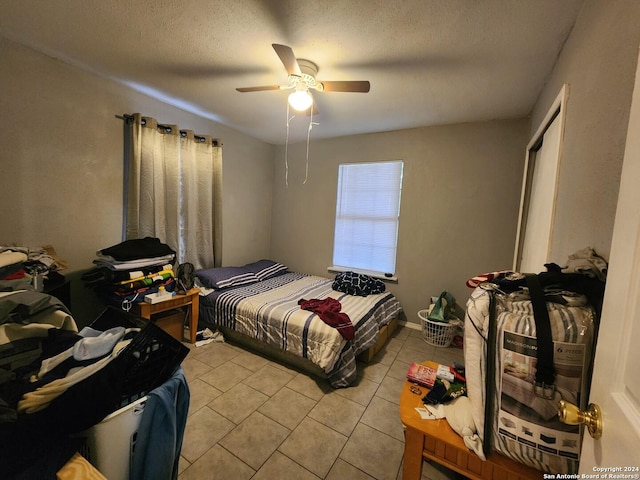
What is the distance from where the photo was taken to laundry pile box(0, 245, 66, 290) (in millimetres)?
1252

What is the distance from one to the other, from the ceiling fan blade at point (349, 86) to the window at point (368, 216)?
64.0 inches

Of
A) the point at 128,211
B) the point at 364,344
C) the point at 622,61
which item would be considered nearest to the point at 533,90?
the point at 622,61

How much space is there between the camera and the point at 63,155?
2.06 meters

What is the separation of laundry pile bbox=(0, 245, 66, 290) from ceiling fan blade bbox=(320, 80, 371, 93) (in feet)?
6.72

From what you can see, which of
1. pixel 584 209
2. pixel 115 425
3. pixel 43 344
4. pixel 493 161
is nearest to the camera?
pixel 115 425

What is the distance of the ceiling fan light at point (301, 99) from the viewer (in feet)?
5.84

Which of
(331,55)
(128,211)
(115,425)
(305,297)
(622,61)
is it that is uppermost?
(331,55)

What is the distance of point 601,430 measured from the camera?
54 cm

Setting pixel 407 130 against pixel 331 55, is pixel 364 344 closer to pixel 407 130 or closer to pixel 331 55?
pixel 331 55

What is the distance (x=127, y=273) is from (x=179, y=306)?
536 millimetres

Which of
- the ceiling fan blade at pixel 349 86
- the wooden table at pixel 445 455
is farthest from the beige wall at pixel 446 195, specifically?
the wooden table at pixel 445 455

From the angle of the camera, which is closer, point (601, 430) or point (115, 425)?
point (601, 430)

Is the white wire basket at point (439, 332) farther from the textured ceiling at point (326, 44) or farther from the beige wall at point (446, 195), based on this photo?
the textured ceiling at point (326, 44)

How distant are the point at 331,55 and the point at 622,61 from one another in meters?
1.46
